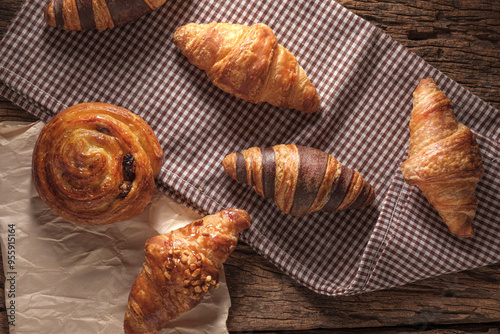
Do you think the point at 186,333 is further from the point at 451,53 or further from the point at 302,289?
the point at 451,53

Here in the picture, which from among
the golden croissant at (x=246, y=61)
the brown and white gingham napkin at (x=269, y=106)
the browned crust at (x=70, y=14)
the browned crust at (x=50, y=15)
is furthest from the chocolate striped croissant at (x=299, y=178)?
the browned crust at (x=50, y=15)

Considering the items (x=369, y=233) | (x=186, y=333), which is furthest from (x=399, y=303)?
(x=186, y=333)

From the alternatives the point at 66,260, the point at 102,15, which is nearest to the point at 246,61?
the point at 102,15

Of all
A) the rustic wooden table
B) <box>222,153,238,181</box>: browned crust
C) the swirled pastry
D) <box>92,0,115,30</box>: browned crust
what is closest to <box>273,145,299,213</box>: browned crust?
<box>222,153,238,181</box>: browned crust

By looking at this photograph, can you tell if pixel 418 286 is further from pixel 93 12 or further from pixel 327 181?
pixel 93 12

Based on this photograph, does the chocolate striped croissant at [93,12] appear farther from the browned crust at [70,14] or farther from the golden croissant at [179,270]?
the golden croissant at [179,270]
